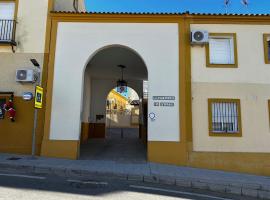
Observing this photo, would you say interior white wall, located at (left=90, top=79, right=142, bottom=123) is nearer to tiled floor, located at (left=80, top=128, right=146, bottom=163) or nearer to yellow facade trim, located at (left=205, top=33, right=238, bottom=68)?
tiled floor, located at (left=80, top=128, right=146, bottom=163)

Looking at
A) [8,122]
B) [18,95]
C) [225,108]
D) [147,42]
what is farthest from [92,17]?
[225,108]

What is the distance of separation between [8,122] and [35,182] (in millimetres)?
4699

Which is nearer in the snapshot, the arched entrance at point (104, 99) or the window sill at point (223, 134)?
the window sill at point (223, 134)

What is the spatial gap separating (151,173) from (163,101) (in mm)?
3115

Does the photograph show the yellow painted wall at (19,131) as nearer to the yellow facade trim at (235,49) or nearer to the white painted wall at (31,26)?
the white painted wall at (31,26)

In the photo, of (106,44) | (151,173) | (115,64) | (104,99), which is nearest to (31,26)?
(106,44)

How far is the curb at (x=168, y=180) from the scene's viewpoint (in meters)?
7.68

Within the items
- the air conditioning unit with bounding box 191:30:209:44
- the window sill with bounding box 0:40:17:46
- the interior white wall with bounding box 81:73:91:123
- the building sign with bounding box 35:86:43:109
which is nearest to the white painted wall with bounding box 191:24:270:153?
the air conditioning unit with bounding box 191:30:209:44

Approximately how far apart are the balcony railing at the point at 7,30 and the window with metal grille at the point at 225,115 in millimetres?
8144

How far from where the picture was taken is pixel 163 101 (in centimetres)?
1061

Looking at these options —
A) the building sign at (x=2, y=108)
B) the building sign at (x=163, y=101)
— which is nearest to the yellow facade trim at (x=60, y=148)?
the building sign at (x=2, y=108)

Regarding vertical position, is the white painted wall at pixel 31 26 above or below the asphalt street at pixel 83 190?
above

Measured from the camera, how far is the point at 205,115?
1056 cm

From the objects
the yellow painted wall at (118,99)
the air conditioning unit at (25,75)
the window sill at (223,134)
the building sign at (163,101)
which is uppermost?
the yellow painted wall at (118,99)
